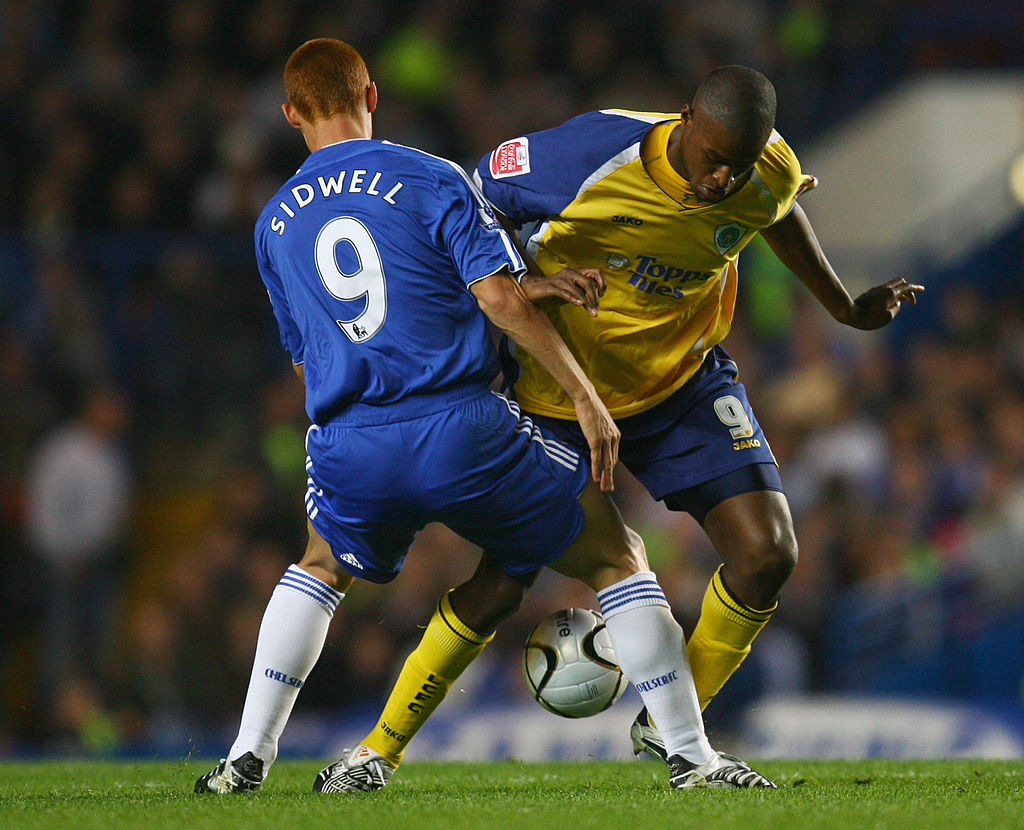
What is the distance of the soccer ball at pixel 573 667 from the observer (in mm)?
4398

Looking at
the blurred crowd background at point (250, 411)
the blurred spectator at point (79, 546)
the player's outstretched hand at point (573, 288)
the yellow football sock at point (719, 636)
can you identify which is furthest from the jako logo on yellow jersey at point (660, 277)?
the blurred spectator at point (79, 546)

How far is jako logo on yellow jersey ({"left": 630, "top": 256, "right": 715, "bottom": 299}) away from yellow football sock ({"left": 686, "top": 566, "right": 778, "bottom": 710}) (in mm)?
903

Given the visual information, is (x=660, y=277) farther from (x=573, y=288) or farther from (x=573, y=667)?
(x=573, y=667)

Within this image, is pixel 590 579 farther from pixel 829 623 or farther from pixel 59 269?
pixel 59 269

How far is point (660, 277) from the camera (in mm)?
4434

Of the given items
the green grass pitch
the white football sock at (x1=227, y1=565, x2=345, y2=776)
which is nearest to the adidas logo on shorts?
the white football sock at (x1=227, y1=565, x2=345, y2=776)

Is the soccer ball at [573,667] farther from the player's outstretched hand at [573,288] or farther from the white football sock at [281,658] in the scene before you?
the player's outstretched hand at [573,288]

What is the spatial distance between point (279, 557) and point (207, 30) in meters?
4.98

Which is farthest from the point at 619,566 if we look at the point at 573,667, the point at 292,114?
the point at 292,114

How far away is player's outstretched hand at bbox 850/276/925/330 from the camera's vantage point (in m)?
4.80

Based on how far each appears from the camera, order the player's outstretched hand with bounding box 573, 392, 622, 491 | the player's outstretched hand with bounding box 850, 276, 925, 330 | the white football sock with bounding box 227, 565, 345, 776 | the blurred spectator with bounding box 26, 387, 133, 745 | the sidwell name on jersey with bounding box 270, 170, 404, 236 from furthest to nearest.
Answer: the blurred spectator with bounding box 26, 387, 133, 745
the player's outstretched hand with bounding box 850, 276, 925, 330
the white football sock with bounding box 227, 565, 345, 776
the sidwell name on jersey with bounding box 270, 170, 404, 236
the player's outstretched hand with bounding box 573, 392, 622, 491

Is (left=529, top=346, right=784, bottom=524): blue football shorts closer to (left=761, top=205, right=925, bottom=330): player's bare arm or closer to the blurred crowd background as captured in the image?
(left=761, top=205, right=925, bottom=330): player's bare arm

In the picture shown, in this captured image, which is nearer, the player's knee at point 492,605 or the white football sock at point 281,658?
the white football sock at point 281,658

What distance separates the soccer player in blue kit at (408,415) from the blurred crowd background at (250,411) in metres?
3.63
